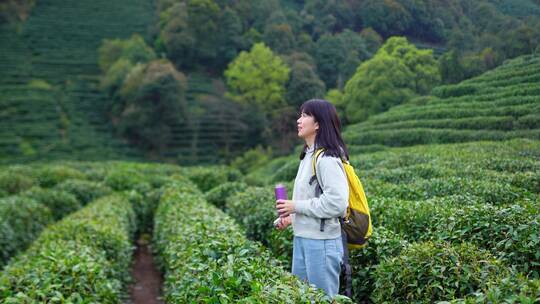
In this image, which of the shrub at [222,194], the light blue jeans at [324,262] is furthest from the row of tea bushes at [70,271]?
the shrub at [222,194]

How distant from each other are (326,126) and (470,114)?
6303 mm

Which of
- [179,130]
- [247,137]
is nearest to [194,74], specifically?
[179,130]

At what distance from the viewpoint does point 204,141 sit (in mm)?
25297

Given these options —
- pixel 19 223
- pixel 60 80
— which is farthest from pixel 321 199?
pixel 60 80

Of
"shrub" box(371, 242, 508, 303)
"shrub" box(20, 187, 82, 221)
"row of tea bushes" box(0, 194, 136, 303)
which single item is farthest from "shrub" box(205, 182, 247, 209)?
"shrub" box(371, 242, 508, 303)

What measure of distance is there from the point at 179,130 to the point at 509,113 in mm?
20318

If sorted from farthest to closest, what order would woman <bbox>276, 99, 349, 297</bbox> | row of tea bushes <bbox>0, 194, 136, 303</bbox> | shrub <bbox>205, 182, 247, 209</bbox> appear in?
shrub <bbox>205, 182, 247, 209</bbox> < row of tea bushes <bbox>0, 194, 136, 303</bbox> < woman <bbox>276, 99, 349, 297</bbox>

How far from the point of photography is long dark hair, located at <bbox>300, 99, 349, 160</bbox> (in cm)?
299

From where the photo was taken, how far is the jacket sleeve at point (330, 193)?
9.31 ft

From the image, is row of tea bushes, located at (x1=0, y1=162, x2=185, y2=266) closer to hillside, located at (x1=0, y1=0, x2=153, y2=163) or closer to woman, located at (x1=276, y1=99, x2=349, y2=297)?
woman, located at (x1=276, y1=99, x2=349, y2=297)

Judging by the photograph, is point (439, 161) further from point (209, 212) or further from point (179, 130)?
point (179, 130)

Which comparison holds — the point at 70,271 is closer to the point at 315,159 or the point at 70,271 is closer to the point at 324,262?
the point at 324,262

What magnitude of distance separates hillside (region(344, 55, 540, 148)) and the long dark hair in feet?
15.8

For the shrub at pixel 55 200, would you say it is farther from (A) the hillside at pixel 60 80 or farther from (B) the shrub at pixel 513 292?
(A) the hillside at pixel 60 80
